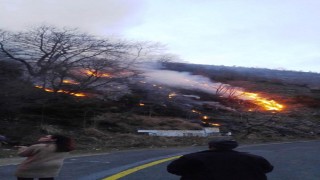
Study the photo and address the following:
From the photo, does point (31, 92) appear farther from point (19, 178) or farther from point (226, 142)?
point (226, 142)

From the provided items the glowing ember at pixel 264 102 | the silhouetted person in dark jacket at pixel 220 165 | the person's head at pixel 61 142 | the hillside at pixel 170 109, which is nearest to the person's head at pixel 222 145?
the silhouetted person in dark jacket at pixel 220 165

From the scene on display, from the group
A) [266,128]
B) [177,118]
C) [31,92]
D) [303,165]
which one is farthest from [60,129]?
[303,165]

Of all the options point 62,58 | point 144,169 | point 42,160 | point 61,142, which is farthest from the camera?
point 62,58

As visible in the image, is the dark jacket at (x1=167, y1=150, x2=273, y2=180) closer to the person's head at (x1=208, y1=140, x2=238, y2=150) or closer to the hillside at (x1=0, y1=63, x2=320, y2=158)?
the person's head at (x1=208, y1=140, x2=238, y2=150)

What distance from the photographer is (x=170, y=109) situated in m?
29.2

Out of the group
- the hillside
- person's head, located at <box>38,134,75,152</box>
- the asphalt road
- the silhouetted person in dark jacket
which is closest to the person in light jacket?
person's head, located at <box>38,134,75,152</box>

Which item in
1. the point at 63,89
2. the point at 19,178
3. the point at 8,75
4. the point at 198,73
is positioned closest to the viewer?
the point at 19,178

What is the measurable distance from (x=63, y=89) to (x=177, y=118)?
726cm

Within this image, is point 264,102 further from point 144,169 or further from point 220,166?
point 220,166

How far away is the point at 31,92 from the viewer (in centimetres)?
2373

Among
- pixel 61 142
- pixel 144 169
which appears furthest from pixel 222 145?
pixel 144 169

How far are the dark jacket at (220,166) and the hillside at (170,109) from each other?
16.0 meters

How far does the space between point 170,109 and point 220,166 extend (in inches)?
1007

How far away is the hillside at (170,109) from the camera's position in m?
22.8
